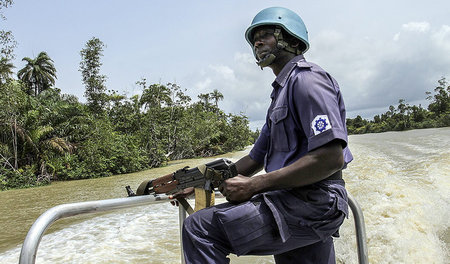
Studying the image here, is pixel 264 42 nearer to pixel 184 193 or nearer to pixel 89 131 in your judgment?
pixel 184 193

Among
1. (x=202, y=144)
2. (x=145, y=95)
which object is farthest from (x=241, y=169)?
(x=202, y=144)

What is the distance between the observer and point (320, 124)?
111 cm

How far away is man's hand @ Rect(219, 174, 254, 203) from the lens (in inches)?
46.9

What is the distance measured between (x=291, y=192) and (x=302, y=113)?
11.0 inches

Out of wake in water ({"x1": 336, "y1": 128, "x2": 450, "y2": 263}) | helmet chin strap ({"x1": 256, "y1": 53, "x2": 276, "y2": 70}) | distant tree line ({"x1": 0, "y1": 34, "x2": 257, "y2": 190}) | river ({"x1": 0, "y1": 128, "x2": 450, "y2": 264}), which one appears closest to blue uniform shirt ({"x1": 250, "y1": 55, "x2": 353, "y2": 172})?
helmet chin strap ({"x1": 256, "y1": 53, "x2": 276, "y2": 70})

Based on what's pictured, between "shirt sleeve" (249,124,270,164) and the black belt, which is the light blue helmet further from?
the black belt

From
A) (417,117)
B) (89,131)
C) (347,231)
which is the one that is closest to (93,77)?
(89,131)

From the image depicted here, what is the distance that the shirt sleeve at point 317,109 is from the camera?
110 centimetres

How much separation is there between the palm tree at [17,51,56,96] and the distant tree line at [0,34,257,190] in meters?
6.32

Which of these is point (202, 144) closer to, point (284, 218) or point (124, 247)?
point (124, 247)

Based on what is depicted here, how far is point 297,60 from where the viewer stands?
1.37 metres

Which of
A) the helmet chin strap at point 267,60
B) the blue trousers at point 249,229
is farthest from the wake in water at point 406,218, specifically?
the helmet chin strap at point 267,60

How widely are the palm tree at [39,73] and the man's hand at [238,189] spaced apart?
116ft

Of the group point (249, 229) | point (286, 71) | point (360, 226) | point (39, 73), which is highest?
point (39, 73)
